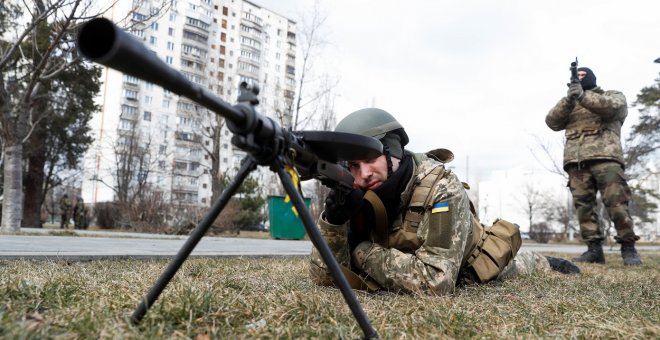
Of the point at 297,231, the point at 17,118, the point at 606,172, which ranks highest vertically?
the point at 17,118

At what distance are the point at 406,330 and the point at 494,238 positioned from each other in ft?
6.44

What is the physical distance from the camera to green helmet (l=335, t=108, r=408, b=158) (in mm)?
2863

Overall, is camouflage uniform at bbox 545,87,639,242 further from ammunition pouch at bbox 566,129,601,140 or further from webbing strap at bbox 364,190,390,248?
webbing strap at bbox 364,190,390,248

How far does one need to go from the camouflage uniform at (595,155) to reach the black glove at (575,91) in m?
0.14

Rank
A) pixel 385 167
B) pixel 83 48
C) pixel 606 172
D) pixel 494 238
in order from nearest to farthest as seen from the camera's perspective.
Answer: pixel 83 48, pixel 385 167, pixel 494 238, pixel 606 172

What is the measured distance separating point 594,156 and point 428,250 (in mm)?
4324

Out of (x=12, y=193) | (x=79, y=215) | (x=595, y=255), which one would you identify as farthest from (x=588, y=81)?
(x=79, y=215)

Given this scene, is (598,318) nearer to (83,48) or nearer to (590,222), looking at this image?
(83,48)

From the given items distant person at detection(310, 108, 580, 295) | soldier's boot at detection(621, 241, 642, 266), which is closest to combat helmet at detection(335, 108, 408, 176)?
distant person at detection(310, 108, 580, 295)

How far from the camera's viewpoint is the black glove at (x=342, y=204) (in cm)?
216

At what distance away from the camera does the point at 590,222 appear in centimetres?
616

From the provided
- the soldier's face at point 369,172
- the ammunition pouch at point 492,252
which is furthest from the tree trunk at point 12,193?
the ammunition pouch at point 492,252

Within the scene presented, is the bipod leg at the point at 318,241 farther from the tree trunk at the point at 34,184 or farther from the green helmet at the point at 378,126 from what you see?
the tree trunk at the point at 34,184

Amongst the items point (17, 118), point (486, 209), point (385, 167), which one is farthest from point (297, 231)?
point (486, 209)
